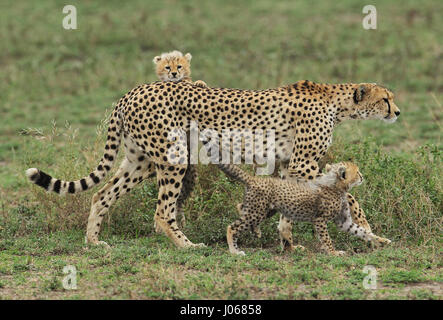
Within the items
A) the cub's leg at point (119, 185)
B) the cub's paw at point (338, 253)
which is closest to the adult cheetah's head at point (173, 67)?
the cub's leg at point (119, 185)

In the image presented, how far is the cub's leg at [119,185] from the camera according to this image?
675 centimetres

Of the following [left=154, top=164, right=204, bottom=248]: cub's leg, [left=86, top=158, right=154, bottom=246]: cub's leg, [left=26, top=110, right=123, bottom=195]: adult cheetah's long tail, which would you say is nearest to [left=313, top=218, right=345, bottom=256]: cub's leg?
[left=154, top=164, right=204, bottom=248]: cub's leg

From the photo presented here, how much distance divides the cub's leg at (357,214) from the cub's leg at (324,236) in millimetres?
335

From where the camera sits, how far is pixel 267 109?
21.2 feet

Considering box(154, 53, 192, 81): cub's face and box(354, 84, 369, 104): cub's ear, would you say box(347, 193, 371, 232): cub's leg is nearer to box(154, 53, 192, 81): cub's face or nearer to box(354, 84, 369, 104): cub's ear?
box(354, 84, 369, 104): cub's ear

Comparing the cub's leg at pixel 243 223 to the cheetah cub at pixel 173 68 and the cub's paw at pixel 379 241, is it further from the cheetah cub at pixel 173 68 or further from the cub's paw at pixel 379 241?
the cheetah cub at pixel 173 68

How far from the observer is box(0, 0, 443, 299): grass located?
5.66 m

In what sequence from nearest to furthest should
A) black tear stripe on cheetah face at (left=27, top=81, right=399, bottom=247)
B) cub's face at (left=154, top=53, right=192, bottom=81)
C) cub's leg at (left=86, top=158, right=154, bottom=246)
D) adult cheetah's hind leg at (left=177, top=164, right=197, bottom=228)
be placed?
black tear stripe on cheetah face at (left=27, top=81, right=399, bottom=247), cub's leg at (left=86, top=158, right=154, bottom=246), adult cheetah's hind leg at (left=177, top=164, right=197, bottom=228), cub's face at (left=154, top=53, right=192, bottom=81)

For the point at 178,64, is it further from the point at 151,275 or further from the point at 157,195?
the point at 151,275

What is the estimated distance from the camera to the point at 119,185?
22.2 ft

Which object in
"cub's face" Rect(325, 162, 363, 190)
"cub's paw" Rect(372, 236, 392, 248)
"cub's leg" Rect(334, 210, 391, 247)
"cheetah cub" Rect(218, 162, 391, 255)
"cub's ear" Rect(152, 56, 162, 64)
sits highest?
"cub's ear" Rect(152, 56, 162, 64)

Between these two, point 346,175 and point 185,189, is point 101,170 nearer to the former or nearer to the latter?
point 185,189
